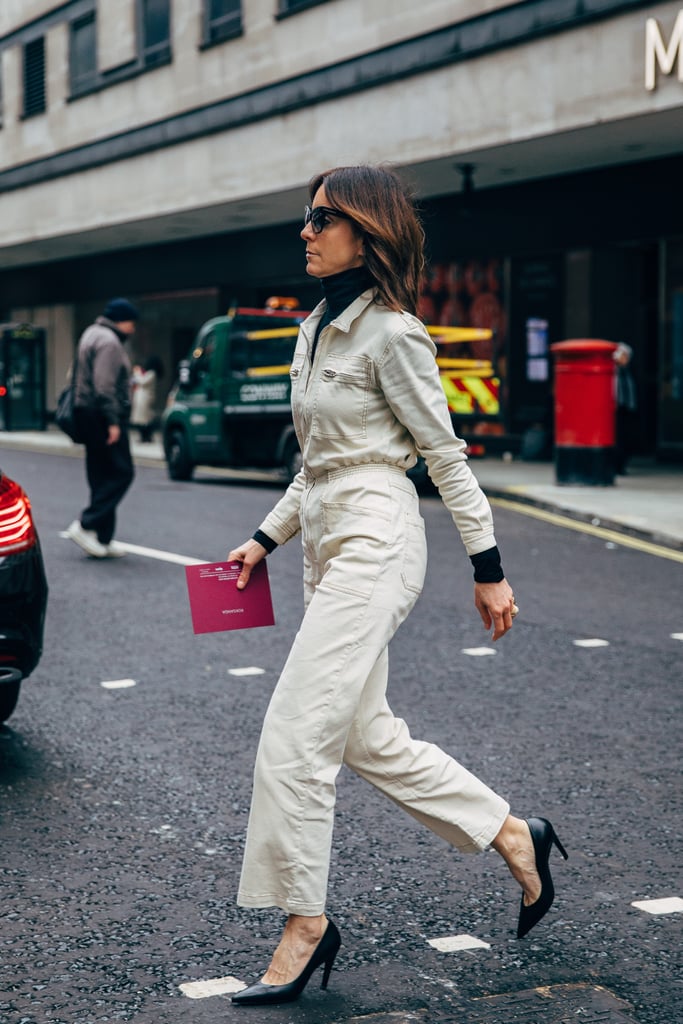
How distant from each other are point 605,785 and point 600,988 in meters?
1.69

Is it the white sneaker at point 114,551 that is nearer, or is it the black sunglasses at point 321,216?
the black sunglasses at point 321,216

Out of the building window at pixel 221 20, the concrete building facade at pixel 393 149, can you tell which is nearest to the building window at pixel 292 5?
the concrete building facade at pixel 393 149

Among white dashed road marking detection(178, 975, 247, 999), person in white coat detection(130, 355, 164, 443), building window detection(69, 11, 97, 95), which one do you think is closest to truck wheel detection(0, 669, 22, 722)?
white dashed road marking detection(178, 975, 247, 999)

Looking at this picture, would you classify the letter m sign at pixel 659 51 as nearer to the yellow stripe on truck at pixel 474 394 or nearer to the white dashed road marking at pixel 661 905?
the yellow stripe on truck at pixel 474 394

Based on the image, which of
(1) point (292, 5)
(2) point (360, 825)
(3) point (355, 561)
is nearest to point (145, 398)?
(1) point (292, 5)

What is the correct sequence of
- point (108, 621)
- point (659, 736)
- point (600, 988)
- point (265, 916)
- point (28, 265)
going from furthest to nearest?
point (28, 265)
point (108, 621)
point (659, 736)
point (265, 916)
point (600, 988)

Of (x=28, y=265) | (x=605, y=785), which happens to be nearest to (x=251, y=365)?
(x=605, y=785)

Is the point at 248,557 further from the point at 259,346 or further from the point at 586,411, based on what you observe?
the point at 259,346

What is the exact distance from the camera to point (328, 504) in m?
3.30

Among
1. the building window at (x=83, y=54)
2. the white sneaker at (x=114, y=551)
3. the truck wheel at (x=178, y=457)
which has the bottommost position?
the white sneaker at (x=114, y=551)

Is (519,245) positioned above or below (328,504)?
above

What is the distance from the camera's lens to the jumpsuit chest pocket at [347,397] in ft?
10.8

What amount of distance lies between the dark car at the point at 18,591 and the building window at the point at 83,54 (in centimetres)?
2500

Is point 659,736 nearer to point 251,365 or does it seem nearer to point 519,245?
point 251,365
